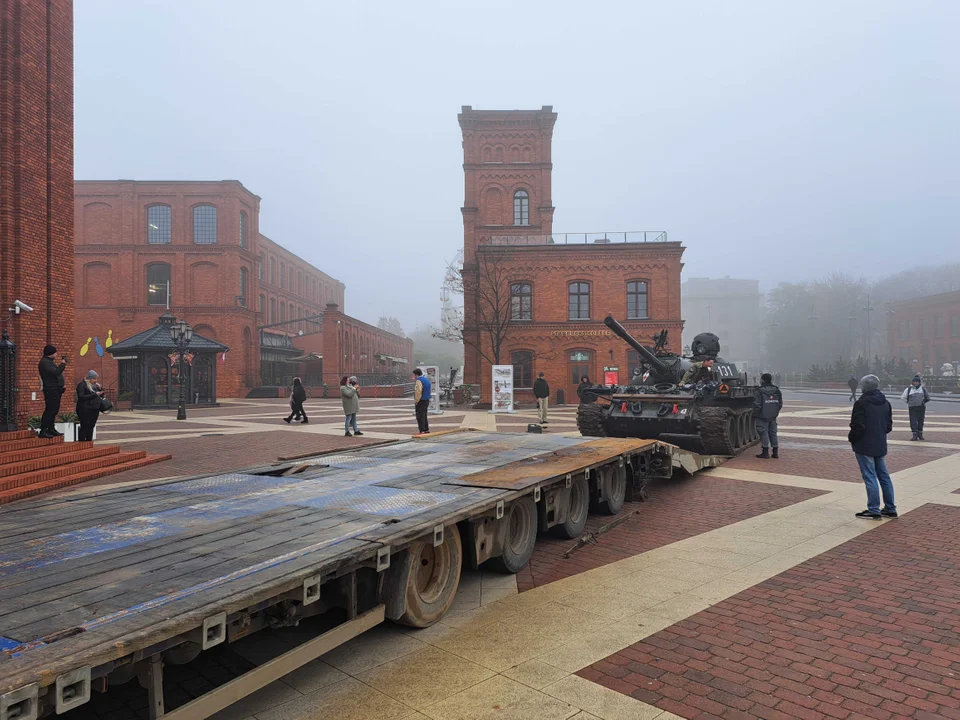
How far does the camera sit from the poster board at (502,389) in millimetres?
26250

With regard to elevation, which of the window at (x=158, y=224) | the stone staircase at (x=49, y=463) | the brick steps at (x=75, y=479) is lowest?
the brick steps at (x=75, y=479)

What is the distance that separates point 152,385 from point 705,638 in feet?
104

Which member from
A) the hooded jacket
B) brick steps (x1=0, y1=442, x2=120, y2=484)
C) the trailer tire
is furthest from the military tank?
brick steps (x1=0, y1=442, x2=120, y2=484)

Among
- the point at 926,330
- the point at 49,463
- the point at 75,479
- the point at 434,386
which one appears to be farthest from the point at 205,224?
the point at 926,330

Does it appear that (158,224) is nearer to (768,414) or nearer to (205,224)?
(205,224)

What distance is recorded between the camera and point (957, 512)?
7.69 metres

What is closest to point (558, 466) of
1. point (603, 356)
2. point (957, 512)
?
point (957, 512)

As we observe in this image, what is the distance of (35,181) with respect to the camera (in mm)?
12094

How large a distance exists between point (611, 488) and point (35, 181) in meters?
12.0

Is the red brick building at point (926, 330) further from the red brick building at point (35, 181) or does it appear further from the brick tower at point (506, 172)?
the red brick building at point (35, 181)

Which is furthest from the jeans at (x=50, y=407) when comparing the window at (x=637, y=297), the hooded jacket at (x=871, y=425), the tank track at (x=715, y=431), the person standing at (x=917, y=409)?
the window at (x=637, y=297)

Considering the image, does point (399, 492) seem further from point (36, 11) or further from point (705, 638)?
point (36, 11)

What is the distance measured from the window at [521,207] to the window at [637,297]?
1004 centimetres

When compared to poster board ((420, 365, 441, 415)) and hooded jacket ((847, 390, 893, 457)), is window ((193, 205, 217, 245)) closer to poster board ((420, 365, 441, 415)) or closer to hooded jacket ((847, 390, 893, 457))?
poster board ((420, 365, 441, 415))
